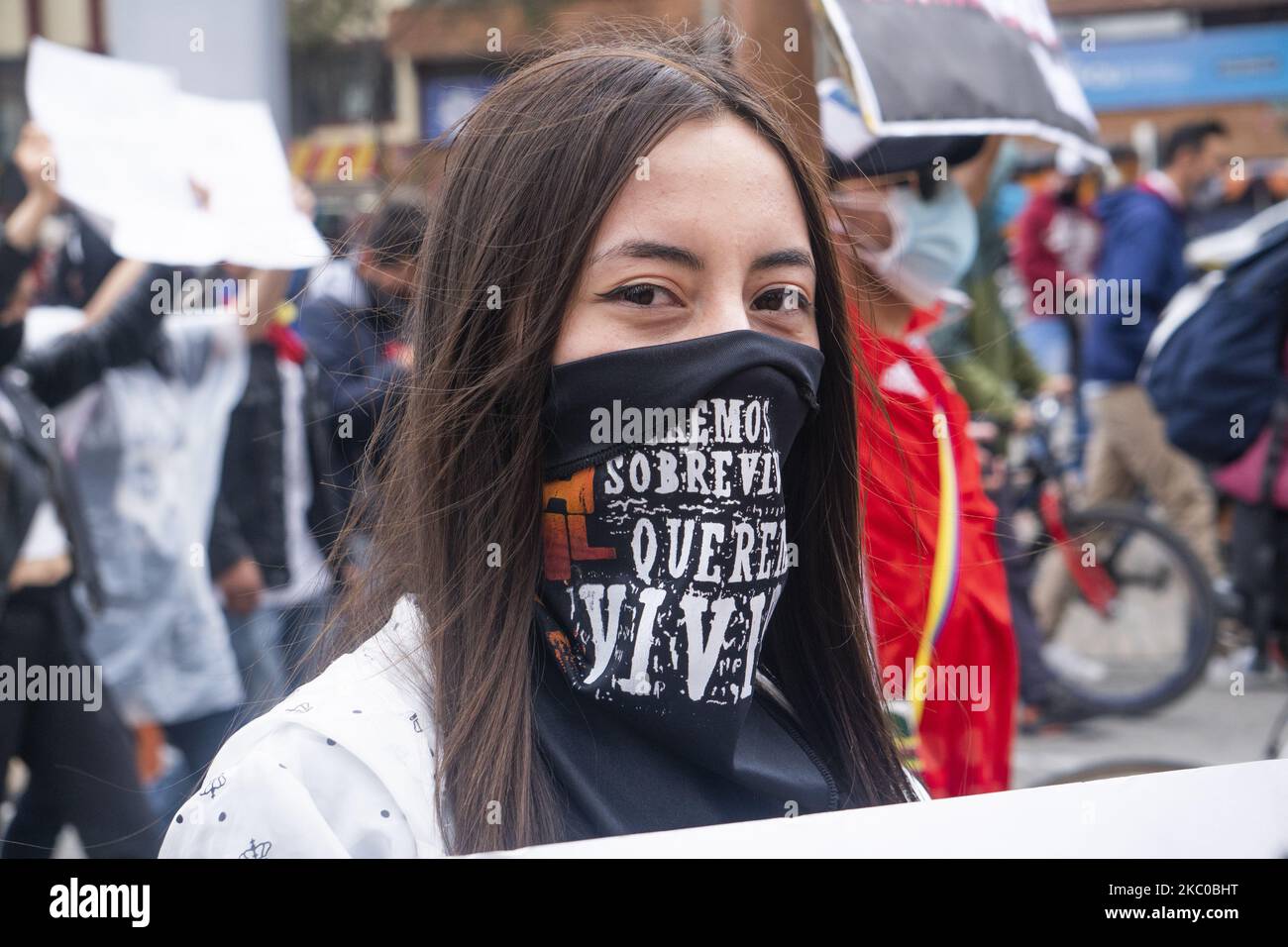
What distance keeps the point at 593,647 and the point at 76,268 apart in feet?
10.8

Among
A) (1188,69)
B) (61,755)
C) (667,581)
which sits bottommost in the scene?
(61,755)

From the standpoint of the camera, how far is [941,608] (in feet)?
7.37

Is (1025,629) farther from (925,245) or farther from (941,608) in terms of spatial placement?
(941,608)

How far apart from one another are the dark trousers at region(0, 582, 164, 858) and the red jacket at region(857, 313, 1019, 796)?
184 centimetres

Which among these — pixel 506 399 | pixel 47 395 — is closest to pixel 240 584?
pixel 47 395

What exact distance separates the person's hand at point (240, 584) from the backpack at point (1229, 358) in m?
2.70

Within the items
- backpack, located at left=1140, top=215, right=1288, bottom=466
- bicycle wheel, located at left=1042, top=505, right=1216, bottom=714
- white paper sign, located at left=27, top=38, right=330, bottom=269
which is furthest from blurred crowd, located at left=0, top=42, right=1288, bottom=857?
backpack, located at left=1140, top=215, right=1288, bottom=466

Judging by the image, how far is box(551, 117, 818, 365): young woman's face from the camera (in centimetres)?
137

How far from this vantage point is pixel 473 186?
148 centimetres

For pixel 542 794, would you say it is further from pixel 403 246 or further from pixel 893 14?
pixel 893 14

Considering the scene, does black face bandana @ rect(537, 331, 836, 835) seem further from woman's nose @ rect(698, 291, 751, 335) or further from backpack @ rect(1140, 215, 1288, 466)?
backpack @ rect(1140, 215, 1288, 466)

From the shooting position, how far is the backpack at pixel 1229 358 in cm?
355

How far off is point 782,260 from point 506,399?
0.32 meters

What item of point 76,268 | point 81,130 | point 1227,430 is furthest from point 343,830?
point 76,268
